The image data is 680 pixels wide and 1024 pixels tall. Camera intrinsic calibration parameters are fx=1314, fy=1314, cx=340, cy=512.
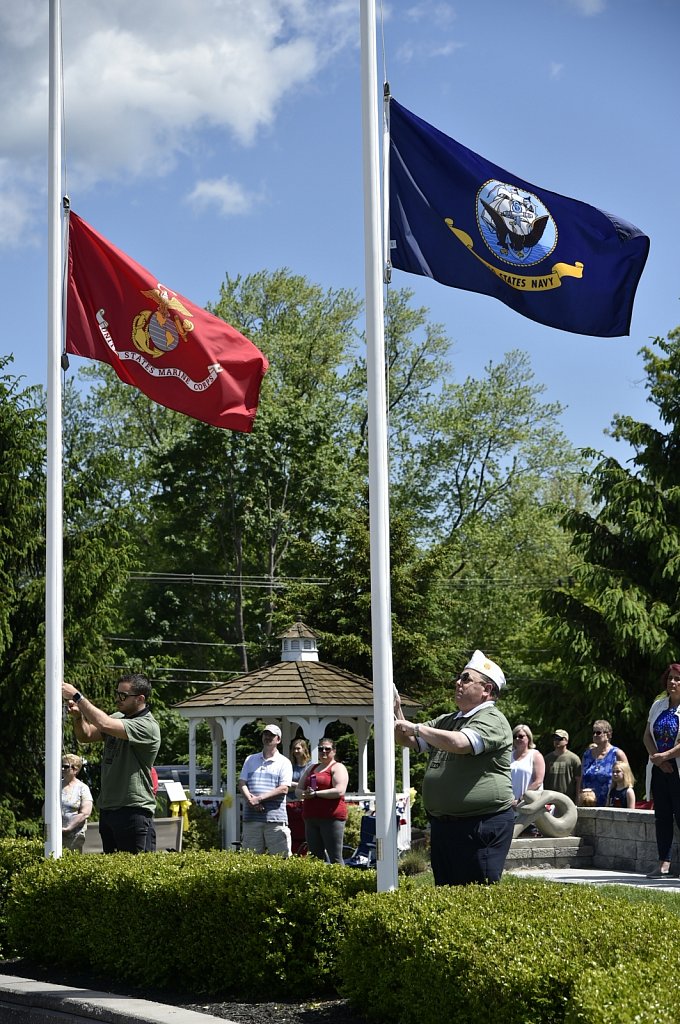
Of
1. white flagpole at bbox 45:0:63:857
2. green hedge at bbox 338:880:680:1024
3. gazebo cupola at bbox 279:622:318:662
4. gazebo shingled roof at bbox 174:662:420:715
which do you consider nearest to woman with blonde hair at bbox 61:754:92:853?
white flagpole at bbox 45:0:63:857

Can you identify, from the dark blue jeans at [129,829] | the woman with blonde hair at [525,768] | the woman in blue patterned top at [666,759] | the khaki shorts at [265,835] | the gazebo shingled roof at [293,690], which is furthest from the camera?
the gazebo shingled roof at [293,690]

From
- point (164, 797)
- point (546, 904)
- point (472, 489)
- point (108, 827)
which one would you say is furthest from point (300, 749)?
point (472, 489)

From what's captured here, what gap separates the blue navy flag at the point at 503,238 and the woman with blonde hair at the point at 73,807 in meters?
7.30

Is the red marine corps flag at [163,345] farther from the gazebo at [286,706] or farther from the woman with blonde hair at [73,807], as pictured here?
the gazebo at [286,706]

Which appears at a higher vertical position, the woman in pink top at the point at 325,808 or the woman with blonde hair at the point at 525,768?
the woman with blonde hair at the point at 525,768

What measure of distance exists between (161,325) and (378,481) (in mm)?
2767

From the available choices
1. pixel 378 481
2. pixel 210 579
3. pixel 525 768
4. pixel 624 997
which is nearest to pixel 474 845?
pixel 378 481

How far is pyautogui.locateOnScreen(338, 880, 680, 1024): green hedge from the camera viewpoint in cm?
510

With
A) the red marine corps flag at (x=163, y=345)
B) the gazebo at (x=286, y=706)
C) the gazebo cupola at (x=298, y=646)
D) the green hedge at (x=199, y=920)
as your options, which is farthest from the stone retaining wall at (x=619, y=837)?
the gazebo cupola at (x=298, y=646)

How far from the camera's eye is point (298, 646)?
83.7ft

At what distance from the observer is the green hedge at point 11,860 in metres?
9.23

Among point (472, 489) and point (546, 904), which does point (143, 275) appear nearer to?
point (546, 904)

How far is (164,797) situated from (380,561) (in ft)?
46.5

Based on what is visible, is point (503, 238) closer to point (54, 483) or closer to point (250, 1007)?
point (54, 483)
